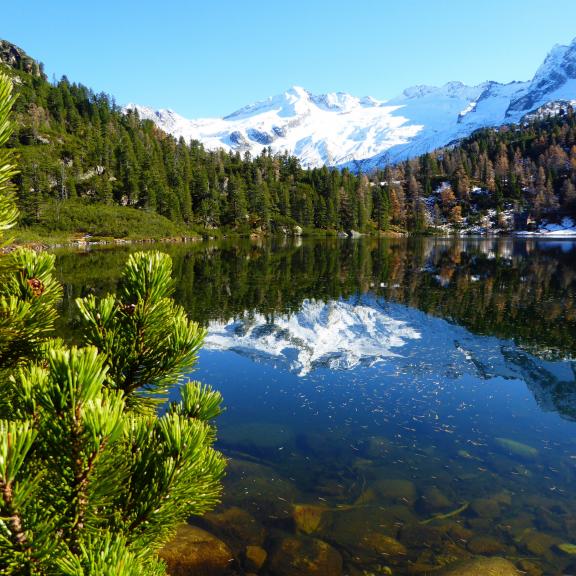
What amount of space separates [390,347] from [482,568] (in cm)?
1370

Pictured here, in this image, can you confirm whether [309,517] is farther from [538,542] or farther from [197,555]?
[538,542]

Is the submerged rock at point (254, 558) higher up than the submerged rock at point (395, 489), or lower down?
lower down

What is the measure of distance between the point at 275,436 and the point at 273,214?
488 feet

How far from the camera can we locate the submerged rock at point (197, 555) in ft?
24.2

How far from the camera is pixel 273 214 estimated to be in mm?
157500

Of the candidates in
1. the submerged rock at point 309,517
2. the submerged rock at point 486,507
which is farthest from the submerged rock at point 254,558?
the submerged rock at point 486,507

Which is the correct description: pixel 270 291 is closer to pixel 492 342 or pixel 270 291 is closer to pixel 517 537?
pixel 492 342

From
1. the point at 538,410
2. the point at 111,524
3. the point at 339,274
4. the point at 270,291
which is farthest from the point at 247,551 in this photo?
the point at 339,274

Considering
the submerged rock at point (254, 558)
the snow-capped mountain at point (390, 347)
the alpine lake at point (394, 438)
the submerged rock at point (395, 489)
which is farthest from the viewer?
the snow-capped mountain at point (390, 347)

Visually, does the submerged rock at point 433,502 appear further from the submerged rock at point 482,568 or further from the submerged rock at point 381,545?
the submerged rock at point 482,568

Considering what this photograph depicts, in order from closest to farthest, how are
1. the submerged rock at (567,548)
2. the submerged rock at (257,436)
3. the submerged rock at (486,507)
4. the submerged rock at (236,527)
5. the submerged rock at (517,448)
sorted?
the submerged rock at (567,548)
the submerged rock at (236,527)
the submerged rock at (486,507)
the submerged rock at (517,448)
the submerged rock at (257,436)

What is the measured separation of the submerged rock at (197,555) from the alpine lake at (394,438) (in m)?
0.06

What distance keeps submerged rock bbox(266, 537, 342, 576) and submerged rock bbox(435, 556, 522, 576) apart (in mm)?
1854

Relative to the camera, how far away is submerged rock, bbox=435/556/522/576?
23.4ft
